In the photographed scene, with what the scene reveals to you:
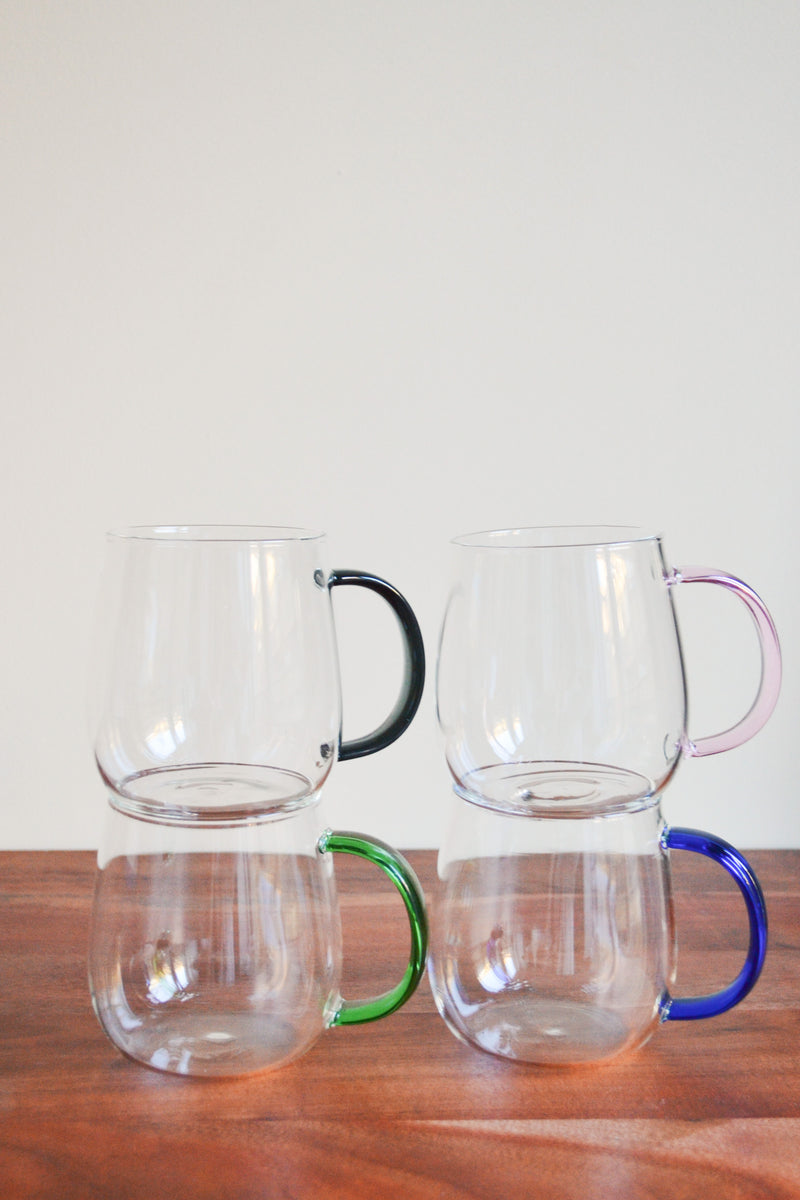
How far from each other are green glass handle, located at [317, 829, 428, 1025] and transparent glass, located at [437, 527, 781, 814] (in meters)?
0.05

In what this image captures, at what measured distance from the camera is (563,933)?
1.56 feet

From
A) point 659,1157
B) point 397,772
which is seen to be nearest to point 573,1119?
point 659,1157

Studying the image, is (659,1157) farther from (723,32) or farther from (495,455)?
(723,32)

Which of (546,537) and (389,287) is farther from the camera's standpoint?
(389,287)

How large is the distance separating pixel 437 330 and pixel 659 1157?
0.62 meters

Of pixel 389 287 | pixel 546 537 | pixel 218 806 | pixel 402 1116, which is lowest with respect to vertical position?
pixel 402 1116

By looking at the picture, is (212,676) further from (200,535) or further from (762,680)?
(762,680)

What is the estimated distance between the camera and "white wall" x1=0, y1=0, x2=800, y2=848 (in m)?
0.84

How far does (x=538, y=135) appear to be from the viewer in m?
0.85

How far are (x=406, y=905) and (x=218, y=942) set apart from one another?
0.08m

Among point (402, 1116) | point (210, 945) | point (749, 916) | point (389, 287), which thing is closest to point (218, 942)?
point (210, 945)

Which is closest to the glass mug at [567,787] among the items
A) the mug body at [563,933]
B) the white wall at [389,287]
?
the mug body at [563,933]

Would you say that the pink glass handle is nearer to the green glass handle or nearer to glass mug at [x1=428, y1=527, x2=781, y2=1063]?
glass mug at [x1=428, y1=527, x2=781, y2=1063]

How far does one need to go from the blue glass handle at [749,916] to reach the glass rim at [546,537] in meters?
0.13
